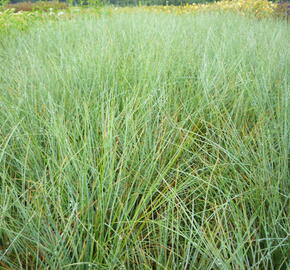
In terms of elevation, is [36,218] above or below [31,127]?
below

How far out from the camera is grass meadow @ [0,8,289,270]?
0.70 metres

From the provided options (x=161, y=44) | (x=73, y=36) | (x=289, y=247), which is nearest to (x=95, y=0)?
(x=73, y=36)

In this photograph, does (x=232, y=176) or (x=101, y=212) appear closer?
(x=101, y=212)

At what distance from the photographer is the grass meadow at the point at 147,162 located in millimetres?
702

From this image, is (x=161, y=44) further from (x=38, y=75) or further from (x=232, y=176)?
(x=232, y=176)

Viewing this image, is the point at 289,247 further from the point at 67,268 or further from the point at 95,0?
the point at 95,0

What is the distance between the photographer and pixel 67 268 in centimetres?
66

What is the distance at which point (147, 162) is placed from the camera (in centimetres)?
95

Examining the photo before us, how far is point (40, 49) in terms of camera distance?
2.14 m

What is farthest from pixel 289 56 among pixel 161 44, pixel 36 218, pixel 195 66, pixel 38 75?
pixel 36 218

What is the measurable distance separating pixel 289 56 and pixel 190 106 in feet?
2.91

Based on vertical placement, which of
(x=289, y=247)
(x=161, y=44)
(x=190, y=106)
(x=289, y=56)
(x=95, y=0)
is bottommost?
(x=289, y=247)

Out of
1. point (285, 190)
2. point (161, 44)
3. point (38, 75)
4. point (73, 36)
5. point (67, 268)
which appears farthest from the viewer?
point (73, 36)

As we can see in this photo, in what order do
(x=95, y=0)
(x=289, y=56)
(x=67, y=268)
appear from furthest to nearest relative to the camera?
(x=95, y=0)
(x=289, y=56)
(x=67, y=268)
